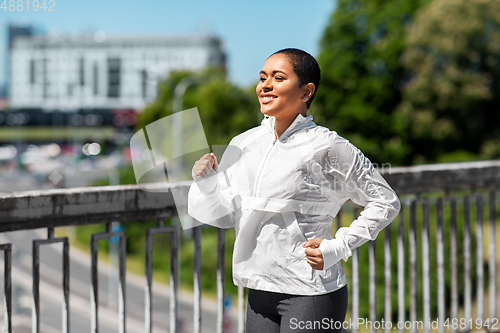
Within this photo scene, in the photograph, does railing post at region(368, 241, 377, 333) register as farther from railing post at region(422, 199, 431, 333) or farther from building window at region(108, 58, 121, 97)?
building window at region(108, 58, 121, 97)

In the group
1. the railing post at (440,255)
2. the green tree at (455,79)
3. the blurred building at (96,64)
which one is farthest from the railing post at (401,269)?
the blurred building at (96,64)

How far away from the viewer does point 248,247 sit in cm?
199

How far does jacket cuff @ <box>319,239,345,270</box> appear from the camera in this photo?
1.84m

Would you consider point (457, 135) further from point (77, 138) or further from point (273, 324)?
point (77, 138)

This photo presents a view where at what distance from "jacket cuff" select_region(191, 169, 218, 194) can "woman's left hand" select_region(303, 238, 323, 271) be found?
1.24 ft

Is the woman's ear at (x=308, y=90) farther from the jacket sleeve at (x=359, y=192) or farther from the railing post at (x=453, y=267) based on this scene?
the railing post at (x=453, y=267)

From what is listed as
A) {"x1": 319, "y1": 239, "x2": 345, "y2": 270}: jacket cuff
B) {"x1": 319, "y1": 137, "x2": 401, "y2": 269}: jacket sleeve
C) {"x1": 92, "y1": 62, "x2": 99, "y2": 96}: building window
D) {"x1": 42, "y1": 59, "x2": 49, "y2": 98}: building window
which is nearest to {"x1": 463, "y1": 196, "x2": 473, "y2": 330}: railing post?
{"x1": 319, "y1": 137, "x2": 401, "y2": 269}: jacket sleeve

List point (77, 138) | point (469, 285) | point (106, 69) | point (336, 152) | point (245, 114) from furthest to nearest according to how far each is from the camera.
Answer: point (106, 69) → point (77, 138) → point (245, 114) → point (469, 285) → point (336, 152)

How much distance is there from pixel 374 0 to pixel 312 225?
35081 millimetres

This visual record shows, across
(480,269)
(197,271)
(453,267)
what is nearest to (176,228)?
(197,271)

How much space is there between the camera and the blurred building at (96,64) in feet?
393

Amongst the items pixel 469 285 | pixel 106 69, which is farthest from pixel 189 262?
pixel 106 69

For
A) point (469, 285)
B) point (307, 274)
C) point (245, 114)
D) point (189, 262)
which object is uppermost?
point (245, 114)

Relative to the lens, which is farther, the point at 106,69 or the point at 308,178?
the point at 106,69
